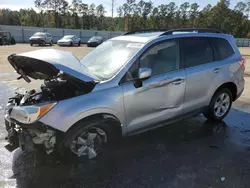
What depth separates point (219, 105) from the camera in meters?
5.03

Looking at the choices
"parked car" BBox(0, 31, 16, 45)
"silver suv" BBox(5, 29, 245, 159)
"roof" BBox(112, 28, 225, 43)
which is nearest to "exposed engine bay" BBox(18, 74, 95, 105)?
"silver suv" BBox(5, 29, 245, 159)

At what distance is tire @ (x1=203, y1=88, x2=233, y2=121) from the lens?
480 cm

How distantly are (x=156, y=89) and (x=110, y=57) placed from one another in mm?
925

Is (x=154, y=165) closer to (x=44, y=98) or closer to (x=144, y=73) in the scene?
(x=144, y=73)

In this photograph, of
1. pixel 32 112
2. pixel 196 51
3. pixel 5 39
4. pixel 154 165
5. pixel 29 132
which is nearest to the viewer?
pixel 32 112

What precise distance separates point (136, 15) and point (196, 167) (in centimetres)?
6789

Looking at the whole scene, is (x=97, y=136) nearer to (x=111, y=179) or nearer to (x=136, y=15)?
(x=111, y=179)

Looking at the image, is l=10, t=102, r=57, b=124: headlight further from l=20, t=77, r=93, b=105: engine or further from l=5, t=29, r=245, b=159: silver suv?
l=20, t=77, r=93, b=105: engine

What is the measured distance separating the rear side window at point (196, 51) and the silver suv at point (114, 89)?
17 mm

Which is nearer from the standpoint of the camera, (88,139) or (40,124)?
(40,124)

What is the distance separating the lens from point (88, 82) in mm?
3141

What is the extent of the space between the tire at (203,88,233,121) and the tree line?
189 feet

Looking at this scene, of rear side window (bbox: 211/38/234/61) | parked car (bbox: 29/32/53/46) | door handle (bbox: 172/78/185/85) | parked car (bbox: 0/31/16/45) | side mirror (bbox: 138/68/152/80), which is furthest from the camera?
parked car (bbox: 0/31/16/45)

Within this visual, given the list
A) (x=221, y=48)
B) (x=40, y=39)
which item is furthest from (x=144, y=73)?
(x=40, y=39)
